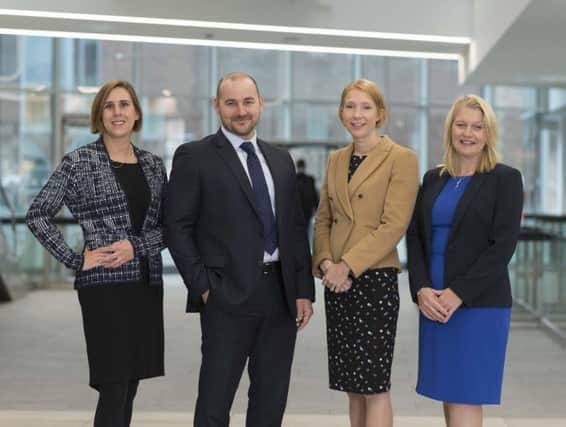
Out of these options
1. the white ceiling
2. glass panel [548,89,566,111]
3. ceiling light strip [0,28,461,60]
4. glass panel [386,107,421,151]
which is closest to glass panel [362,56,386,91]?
glass panel [386,107,421,151]

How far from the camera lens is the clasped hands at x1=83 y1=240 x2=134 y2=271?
3459 mm

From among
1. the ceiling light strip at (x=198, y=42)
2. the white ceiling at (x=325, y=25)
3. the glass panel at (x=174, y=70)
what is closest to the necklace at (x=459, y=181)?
the white ceiling at (x=325, y=25)

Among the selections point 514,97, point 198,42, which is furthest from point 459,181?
point 514,97

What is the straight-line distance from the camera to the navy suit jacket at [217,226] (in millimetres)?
3414

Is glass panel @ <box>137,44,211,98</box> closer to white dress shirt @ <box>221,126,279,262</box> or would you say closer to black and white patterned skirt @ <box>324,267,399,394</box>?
white dress shirt @ <box>221,126,279,262</box>

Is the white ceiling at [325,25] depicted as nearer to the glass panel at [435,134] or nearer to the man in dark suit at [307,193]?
the man in dark suit at [307,193]

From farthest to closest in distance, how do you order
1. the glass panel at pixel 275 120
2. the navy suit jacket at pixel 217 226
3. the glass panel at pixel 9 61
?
1. the glass panel at pixel 275 120
2. the glass panel at pixel 9 61
3. the navy suit jacket at pixel 217 226

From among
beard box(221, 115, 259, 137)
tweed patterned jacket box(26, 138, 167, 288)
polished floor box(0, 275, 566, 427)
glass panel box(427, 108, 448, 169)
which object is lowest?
polished floor box(0, 275, 566, 427)

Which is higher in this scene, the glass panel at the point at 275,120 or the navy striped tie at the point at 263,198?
the glass panel at the point at 275,120

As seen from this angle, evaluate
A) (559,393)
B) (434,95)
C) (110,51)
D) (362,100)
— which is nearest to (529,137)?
(434,95)

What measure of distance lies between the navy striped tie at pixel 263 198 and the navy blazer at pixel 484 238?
0.62 m

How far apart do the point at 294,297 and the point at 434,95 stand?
14609 mm

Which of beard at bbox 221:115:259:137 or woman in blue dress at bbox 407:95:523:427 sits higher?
beard at bbox 221:115:259:137

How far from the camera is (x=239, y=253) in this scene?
3406 mm
